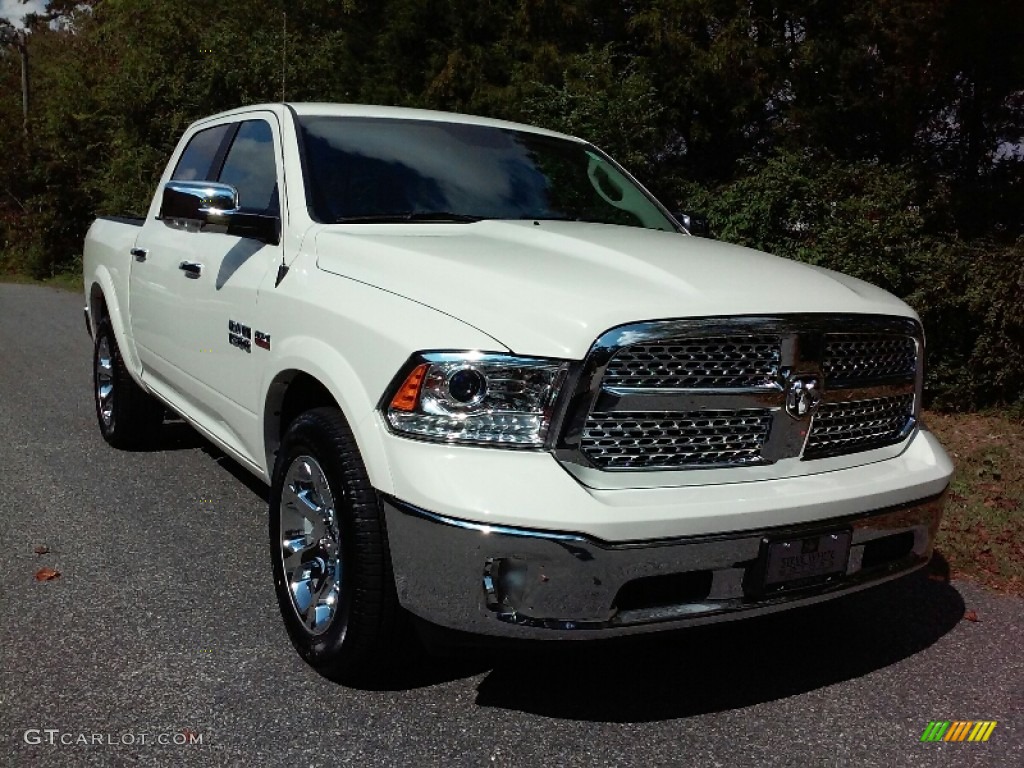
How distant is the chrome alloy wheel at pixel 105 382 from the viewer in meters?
6.29

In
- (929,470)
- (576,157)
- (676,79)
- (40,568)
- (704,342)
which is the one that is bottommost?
(40,568)

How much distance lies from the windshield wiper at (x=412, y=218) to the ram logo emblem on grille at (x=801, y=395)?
58.5 inches

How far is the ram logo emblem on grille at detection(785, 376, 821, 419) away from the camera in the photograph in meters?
2.96

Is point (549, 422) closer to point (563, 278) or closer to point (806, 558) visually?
point (563, 278)

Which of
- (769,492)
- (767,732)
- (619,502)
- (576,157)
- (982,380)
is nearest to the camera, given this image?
(619,502)

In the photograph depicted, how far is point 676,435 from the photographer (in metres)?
2.85

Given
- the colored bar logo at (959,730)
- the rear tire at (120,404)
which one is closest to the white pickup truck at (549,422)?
the colored bar logo at (959,730)

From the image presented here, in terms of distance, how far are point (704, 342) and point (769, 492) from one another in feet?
1.49

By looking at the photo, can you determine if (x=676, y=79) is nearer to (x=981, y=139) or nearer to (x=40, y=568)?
(x=981, y=139)

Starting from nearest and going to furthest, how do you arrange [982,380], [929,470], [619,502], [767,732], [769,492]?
[619,502], [769,492], [767,732], [929,470], [982,380]

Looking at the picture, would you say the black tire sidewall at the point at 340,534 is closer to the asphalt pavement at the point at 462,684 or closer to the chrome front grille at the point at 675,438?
the asphalt pavement at the point at 462,684

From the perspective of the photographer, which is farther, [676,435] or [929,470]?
[929,470]

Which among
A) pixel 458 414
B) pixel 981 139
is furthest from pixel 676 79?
pixel 458 414

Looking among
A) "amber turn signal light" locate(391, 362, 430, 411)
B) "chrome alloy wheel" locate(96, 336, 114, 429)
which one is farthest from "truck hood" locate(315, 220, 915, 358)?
"chrome alloy wheel" locate(96, 336, 114, 429)
